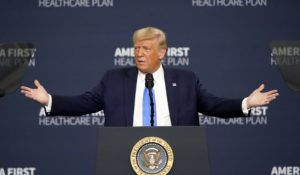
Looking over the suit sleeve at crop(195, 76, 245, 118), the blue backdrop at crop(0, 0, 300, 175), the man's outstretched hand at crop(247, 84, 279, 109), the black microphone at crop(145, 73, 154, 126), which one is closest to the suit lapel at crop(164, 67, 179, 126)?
the suit sleeve at crop(195, 76, 245, 118)

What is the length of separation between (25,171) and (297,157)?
216 centimetres

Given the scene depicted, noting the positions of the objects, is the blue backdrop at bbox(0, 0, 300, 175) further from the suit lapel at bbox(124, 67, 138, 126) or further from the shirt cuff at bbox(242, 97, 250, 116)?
the shirt cuff at bbox(242, 97, 250, 116)

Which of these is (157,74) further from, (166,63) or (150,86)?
(166,63)

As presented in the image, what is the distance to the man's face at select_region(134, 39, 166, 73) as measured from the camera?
358 cm

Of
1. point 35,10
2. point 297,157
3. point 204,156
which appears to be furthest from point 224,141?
point 204,156

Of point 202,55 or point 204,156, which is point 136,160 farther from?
point 202,55

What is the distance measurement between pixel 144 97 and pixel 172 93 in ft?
0.51

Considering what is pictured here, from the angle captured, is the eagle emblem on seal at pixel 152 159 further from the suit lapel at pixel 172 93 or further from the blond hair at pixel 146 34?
the blond hair at pixel 146 34

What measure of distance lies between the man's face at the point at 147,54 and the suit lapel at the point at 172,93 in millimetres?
94

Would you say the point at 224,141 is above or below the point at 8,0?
below

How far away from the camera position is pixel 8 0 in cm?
548

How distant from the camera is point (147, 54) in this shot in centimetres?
361

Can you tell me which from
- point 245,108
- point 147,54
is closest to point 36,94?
point 147,54

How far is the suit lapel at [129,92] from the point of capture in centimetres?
354
